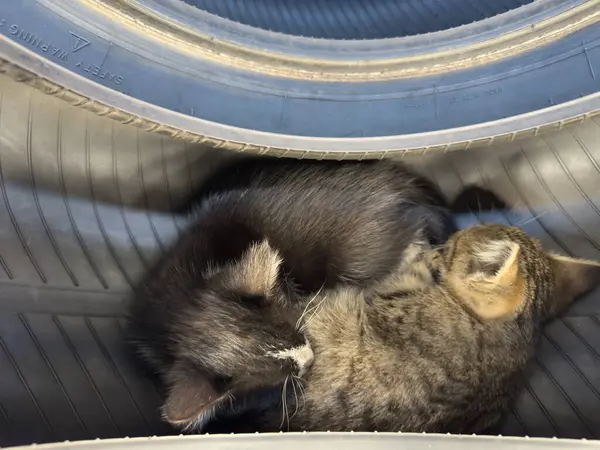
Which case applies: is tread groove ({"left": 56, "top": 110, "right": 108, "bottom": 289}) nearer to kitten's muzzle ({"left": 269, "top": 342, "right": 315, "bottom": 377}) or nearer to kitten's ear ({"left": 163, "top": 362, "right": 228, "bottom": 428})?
kitten's ear ({"left": 163, "top": 362, "right": 228, "bottom": 428})

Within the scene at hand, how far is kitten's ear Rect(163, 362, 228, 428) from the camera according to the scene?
1258 mm

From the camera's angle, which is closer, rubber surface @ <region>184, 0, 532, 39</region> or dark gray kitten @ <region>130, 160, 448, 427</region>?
dark gray kitten @ <region>130, 160, 448, 427</region>

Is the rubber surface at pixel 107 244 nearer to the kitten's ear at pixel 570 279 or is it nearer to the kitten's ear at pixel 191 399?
the kitten's ear at pixel 570 279

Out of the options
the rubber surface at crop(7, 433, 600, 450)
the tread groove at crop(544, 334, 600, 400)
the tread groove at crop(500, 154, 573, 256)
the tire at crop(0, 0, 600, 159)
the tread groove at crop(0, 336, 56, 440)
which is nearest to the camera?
the rubber surface at crop(7, 433, 600, 450)

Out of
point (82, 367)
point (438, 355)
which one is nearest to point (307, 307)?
point (438, 355)

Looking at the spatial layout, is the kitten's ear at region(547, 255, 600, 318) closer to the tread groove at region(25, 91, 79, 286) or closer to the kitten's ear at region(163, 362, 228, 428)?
the kitten's ear at region(163, 362, 228, 428)

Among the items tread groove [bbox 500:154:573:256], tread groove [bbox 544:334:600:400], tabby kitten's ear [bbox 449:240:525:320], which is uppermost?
tread groove [bbox 500:154:573:256]

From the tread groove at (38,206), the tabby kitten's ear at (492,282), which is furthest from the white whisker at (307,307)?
the tread groove at (38,206)

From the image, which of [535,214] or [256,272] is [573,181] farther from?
[256,272]

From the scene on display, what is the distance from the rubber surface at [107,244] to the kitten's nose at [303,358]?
39 cm

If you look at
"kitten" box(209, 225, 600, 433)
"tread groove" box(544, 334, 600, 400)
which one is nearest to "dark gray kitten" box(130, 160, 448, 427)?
"kitten" box(209, 225, 600, 433)

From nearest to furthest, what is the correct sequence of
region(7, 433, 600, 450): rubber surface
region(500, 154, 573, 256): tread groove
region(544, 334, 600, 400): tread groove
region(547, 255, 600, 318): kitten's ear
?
region(7, 433, 600, 450): rubber surface → region(544, 334, 600, 400): tread groove → region(547, 255, 600, 318): kitten's ear → region(500, 154, 573, 256): tread groove

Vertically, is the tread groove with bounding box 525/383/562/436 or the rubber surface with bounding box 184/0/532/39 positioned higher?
the rubber surface with bounding box 184/0/532/39

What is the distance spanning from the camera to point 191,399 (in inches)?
50.3
